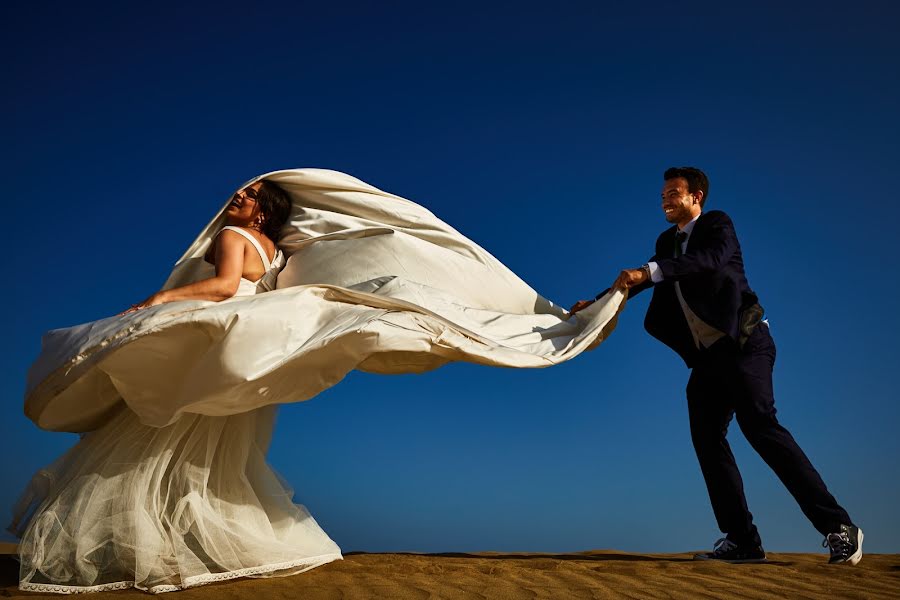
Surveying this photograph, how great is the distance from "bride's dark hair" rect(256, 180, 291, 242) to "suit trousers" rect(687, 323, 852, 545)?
287cm

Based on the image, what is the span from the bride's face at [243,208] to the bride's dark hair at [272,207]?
0.12ft

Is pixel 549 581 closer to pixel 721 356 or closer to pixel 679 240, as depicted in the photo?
pixel 721 356

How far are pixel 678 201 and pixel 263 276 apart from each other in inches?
112

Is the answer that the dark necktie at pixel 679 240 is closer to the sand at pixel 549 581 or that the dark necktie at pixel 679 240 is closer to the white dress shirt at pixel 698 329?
the white dress shirt at pixel 698 329

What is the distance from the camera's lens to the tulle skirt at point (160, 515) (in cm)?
321

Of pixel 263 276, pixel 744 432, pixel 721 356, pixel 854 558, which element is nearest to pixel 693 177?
pixel 721 356

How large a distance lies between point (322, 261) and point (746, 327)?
Answer: 269 cm

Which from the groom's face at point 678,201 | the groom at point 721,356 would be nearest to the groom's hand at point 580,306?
the groom at point 721,356

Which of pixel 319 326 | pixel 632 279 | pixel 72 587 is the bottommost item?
pixel 72 587

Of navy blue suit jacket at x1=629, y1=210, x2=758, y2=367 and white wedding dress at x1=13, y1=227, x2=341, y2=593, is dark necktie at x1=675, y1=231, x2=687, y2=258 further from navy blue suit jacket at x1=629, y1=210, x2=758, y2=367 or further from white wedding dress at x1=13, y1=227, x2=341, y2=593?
white wedding dress at x1=13, y1=227, x2=341, y2=593

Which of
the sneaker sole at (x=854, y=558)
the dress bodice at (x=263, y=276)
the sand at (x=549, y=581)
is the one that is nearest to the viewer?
the sand at (x=549, y=581)

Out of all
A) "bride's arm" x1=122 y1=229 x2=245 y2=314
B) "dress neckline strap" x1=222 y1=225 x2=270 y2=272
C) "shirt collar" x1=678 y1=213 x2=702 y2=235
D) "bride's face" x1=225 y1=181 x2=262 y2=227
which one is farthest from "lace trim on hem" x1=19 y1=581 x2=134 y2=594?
"shirt collar" x1=678 y1=213 x2=702 y2=235

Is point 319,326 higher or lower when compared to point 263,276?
lower

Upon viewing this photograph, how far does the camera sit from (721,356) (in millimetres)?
4590
